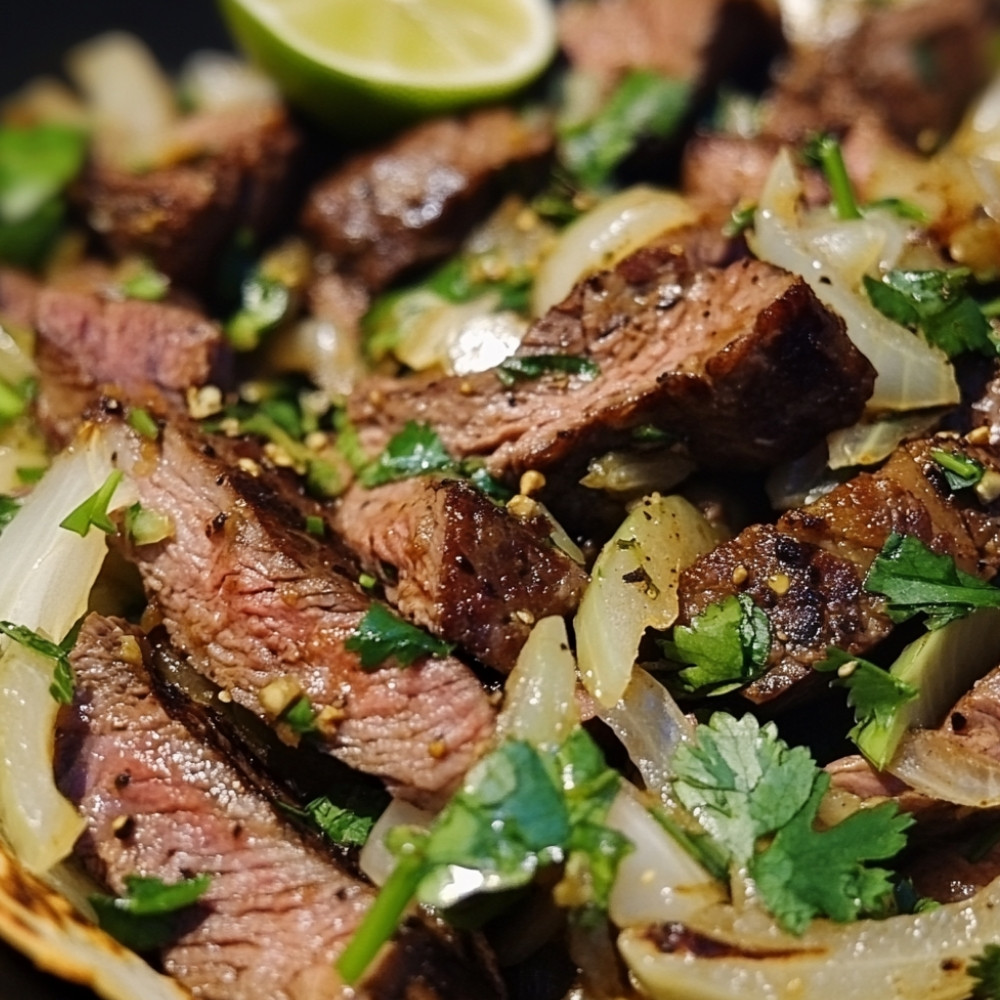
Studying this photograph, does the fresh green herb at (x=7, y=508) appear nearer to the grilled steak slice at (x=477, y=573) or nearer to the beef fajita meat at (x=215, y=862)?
the beef fajita meat at (x=215, y=862)

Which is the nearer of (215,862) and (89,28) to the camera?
(215,862)

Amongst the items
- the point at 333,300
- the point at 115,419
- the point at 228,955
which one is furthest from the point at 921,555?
the point at 333,300

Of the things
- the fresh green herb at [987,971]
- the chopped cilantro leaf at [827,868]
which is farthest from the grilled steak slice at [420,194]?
the fresh green herb at [987,971]

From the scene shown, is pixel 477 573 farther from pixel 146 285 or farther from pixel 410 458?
pixel 146 285

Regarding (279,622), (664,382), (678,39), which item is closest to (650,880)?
(279,622)

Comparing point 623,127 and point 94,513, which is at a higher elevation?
point 623,127

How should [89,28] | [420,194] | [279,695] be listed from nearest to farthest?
[279,695] → [420,194] → [89,28]
